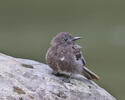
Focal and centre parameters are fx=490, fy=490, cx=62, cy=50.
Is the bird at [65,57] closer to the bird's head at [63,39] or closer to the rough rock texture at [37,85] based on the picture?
the bird's head at [63,39]

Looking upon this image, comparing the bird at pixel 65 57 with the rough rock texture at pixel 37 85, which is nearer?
the rough rock texture at pixel 37 85

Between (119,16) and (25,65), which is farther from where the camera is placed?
(119,16)

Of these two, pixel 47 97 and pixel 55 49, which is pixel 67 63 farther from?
pixel 47 97

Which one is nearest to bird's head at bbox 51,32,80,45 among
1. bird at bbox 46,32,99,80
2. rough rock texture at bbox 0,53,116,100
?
bird at bbox 46,32,99,80

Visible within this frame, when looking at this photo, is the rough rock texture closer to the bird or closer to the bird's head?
the bird

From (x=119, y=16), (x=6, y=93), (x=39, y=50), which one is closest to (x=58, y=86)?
(x=6, y=93)

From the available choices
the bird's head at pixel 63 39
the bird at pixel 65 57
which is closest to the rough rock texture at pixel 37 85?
the bird at pixel 65 57
